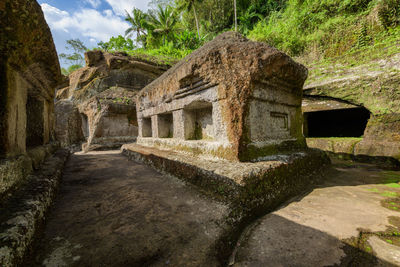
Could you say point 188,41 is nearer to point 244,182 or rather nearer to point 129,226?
point 244,182

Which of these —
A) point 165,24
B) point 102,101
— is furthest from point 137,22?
point 102,101

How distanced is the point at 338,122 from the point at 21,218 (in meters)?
8.96

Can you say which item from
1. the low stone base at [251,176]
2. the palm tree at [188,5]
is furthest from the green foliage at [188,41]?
the low stone base at [251,176]

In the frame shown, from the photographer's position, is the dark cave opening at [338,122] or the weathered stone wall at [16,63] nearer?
the weathered stone wall at [16,63]

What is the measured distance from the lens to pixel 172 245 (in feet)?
3.74

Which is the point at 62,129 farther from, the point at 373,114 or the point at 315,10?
the point at 315,10

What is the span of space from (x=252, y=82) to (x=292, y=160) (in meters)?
1.24

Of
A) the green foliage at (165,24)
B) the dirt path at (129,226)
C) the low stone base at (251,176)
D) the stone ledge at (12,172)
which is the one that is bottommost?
the dirt path at (129,226)

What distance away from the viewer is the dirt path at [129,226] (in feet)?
3.36

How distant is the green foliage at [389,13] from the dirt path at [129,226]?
819 centimetres

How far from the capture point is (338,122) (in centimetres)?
673

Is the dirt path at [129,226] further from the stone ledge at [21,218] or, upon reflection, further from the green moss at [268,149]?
the green moss at [268,149]

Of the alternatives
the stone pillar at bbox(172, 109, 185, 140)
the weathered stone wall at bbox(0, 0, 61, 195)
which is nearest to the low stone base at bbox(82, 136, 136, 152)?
the stone pillar at bbox(172, 109, 185, 140)

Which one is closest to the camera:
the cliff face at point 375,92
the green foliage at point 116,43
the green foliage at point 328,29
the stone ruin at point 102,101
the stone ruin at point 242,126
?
the stone ruin at point 242,126
